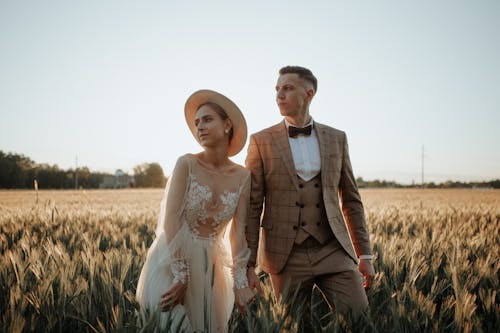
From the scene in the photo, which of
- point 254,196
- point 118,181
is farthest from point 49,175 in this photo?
point 254,196

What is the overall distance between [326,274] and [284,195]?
569 millimetres

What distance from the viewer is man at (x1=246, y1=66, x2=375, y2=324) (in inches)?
89.4

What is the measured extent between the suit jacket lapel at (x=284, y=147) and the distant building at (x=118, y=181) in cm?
7488

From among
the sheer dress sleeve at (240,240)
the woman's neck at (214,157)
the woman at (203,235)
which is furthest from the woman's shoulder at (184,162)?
the sheer dress sleeve at (240,240)

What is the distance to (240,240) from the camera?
2.15m

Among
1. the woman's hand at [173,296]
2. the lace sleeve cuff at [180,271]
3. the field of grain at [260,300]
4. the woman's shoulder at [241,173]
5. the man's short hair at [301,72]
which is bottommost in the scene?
the field of grain at [260,300]

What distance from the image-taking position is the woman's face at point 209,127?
6.94ft

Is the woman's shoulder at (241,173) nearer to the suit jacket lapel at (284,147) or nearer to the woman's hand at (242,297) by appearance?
the suit jacket lapel at (284,147)

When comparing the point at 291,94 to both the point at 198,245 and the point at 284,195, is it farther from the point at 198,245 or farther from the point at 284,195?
the point at 198,245

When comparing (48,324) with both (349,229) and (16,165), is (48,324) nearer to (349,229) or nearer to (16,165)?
(349,229)

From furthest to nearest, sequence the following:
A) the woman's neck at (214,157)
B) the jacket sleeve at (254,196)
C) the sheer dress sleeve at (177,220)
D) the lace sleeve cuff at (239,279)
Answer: the jacket sleeve at (254,196) < the woman's neck at (214,157) < the lace sleeve cuff at (239,279) < the sheer dress sleeve at (177,220)

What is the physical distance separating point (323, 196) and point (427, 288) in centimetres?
135

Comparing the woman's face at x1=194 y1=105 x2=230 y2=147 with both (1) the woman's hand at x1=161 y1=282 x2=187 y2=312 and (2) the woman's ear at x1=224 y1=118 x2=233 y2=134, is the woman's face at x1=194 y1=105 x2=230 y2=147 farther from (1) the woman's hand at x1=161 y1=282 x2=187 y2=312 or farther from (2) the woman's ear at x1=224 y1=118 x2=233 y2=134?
(1) the woman's hand at x1=161 y1=282 x2=187 y2=312

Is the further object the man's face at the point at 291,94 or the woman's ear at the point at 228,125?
the man's face at the point at 291,94
